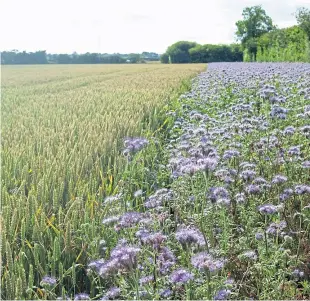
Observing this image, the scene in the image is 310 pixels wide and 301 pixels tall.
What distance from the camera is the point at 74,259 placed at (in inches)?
136

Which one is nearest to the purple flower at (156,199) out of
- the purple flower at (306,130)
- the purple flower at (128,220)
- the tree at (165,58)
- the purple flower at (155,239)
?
the purple flower at (128,220)

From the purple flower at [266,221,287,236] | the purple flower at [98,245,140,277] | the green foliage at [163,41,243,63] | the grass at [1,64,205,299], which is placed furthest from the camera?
the green foliage at [163,41,243,63]

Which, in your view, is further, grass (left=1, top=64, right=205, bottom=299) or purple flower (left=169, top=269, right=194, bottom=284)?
grass (left=1, top=64, right=205, bottom=299)

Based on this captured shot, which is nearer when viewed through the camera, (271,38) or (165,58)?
(271,38)

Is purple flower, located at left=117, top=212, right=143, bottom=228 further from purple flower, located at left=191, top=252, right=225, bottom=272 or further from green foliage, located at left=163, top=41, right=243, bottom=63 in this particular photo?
green foliage, located at left=163, top=41, right=243, bottom=63

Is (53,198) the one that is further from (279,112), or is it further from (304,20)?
(304,20)

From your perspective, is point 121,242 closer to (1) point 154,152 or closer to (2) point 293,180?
(2) point 293,180

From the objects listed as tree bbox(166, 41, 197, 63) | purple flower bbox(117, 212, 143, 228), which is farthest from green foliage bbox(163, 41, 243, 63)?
purple flower bbox(117, 212, 143, 228)

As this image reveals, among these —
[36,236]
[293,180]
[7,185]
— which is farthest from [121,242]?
[293,180]

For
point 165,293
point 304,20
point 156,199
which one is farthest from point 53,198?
point 304,20

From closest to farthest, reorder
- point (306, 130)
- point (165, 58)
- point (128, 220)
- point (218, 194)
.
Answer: point (128, 220)
point (218, 194)
point (306, 130)
point (165, 58)

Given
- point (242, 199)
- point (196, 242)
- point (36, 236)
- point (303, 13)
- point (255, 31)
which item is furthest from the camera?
point (255, 31)

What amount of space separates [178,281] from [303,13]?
140ft

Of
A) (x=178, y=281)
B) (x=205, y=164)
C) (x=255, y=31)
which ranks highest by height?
(x=255, y=31)
